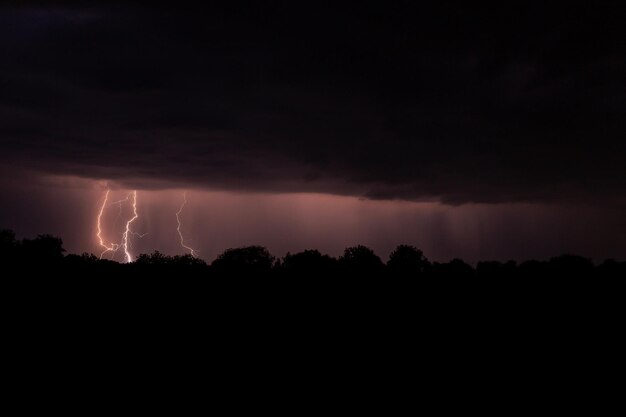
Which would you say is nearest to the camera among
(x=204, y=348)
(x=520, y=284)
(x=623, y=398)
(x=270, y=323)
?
(x=623, y=398)

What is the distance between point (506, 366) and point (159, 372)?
13700 millimetres

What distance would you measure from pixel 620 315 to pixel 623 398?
12.4m

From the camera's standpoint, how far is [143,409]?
19.2m

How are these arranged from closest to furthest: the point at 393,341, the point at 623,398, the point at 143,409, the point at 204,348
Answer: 1. the point at 143,409
2. the point at 623,398
3. the point at 204,348
4. the point at 393,341

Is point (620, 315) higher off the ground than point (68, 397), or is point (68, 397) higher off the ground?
point (620, 315)

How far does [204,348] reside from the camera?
25750 millimetres

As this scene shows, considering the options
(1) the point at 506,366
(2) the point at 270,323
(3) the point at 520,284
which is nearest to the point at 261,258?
(3) the point at 520,284

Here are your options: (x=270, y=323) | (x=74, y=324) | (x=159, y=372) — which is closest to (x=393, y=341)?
(x=270, y=323)

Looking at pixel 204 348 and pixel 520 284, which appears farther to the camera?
pixel 520 284

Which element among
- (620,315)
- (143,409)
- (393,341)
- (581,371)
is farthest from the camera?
(620,315)

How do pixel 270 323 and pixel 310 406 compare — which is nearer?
pixel 310 406

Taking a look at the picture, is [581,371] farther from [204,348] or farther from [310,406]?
[204,348]

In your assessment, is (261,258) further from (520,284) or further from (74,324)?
(74,324)

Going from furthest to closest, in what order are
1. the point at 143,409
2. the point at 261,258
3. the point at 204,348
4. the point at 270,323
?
→ the point at 261,258, the point at 270,323, the point at 204,348, the point at 143,409
